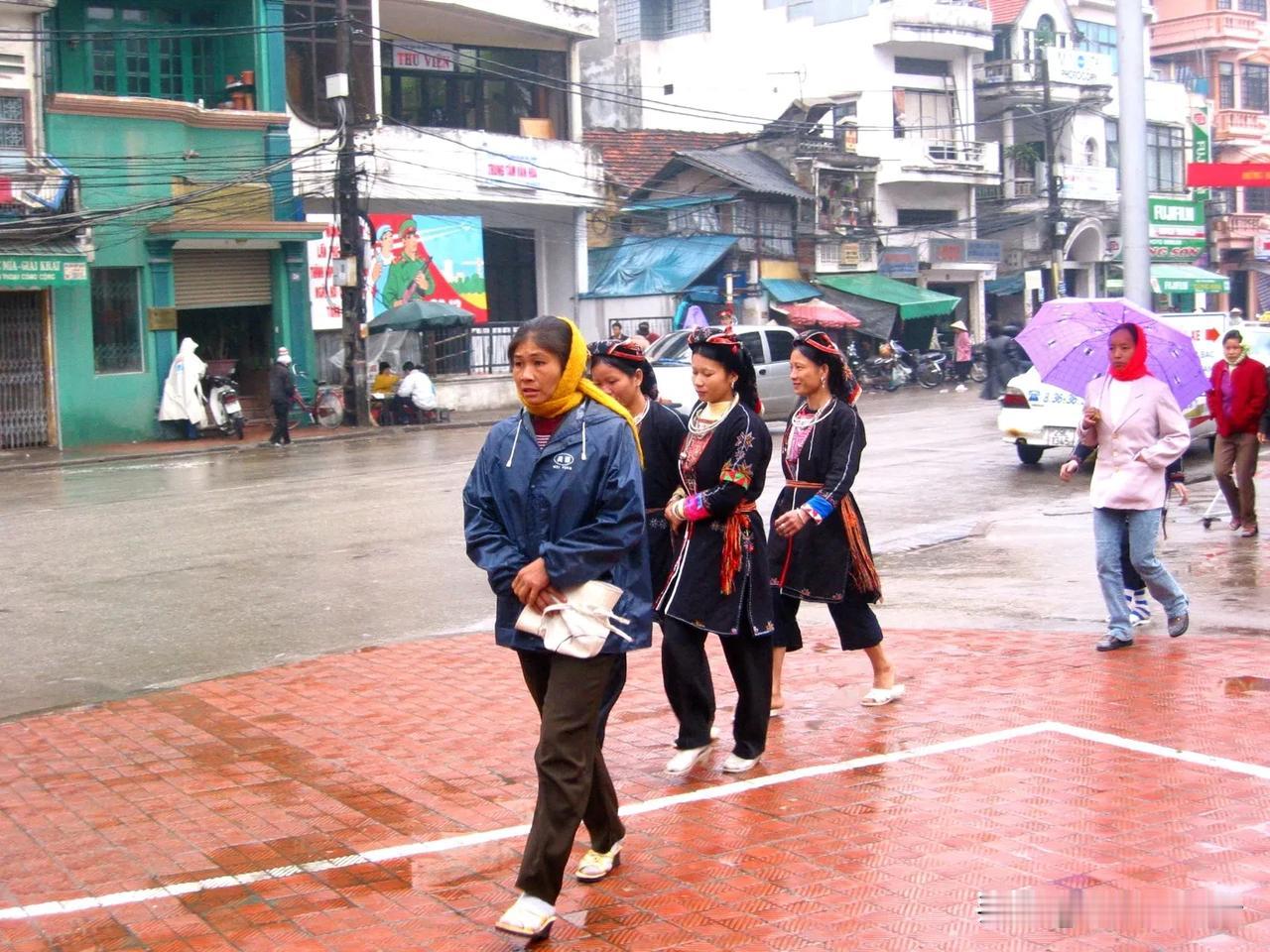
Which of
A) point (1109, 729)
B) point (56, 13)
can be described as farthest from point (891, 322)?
point (1109, 729)

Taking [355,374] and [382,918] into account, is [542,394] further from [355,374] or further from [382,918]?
[355,374]

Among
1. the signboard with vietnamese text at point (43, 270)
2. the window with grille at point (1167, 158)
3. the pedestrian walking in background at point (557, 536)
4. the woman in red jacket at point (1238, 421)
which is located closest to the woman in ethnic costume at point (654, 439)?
the pedestrian walking in background at point (557, 536)

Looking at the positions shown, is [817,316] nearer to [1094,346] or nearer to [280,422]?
[280,422]

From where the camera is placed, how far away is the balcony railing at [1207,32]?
57.0 metres

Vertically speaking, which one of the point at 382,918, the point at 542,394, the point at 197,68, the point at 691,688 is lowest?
the point at 382,918

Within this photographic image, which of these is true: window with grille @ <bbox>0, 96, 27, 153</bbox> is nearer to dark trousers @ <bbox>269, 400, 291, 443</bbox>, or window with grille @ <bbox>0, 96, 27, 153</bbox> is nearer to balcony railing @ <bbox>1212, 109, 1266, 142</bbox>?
dark trousers @ <bbox>269, 400, 291, 443</bbox>

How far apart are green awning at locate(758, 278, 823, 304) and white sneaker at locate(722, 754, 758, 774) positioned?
3459 centimetres

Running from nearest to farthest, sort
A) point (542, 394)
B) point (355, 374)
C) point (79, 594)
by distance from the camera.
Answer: point (542, 394) < point (79, 594) < point (355, 374)

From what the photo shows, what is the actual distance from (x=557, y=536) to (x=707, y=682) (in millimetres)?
1739

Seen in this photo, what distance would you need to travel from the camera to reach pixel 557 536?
14.6 feet

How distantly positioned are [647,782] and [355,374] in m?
22.8

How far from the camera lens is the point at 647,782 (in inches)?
232

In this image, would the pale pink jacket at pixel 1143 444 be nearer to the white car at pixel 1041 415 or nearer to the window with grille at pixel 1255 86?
the white car at pixel 1041 415

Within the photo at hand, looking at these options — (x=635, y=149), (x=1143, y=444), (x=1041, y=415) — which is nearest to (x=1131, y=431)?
Result: (x=1143, y=444)
